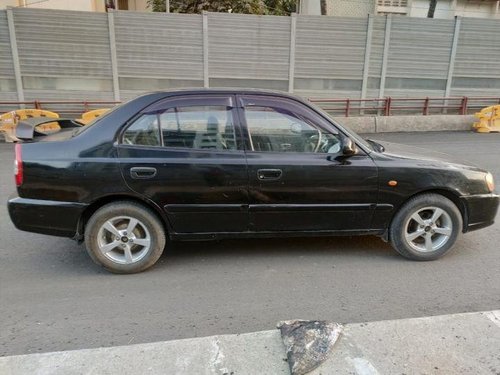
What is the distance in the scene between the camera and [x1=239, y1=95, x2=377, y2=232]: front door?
360 cm

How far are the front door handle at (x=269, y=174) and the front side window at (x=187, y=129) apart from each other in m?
0.31

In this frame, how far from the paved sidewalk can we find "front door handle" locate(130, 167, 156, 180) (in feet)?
4.56

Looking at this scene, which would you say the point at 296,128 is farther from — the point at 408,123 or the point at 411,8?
the point at 411,8

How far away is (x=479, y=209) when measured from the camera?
3910mm

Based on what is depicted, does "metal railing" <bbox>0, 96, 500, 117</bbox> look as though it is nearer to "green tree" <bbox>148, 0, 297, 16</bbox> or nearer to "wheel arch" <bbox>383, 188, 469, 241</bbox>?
"green tree" <bbox>148, 0, 297, 16</bbox>

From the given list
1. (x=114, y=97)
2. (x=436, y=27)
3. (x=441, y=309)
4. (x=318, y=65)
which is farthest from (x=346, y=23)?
(x=441, y=309)

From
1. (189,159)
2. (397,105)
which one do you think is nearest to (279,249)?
(189,159)

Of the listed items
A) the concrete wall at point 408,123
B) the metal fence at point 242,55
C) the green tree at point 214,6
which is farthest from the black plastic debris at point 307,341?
the green tree at point 214,6

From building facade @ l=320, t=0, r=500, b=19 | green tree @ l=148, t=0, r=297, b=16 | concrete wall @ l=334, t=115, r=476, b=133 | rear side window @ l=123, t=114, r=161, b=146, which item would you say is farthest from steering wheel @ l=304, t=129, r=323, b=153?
building facade @ l=320, t=0, r=500, b=19

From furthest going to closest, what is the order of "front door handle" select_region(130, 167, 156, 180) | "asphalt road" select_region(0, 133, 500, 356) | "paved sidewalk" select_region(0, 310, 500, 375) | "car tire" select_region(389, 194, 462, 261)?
"car tire" select_region(389, 194, 462, 261)
"front door handle" select_region(130, 167, 156, 180)
"asphalt road" select_region(0, 133, 500, 356)
"paved sidewalk" select_region(0, 310, 500, 375)

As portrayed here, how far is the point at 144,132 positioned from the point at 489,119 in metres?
12.3

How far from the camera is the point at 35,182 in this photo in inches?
135

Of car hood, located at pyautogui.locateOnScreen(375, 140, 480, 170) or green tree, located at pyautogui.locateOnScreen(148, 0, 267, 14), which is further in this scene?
green tree, located at pyautogui.locateOnScreen(148, 0, 267, 14)

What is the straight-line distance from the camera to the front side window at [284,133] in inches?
143
